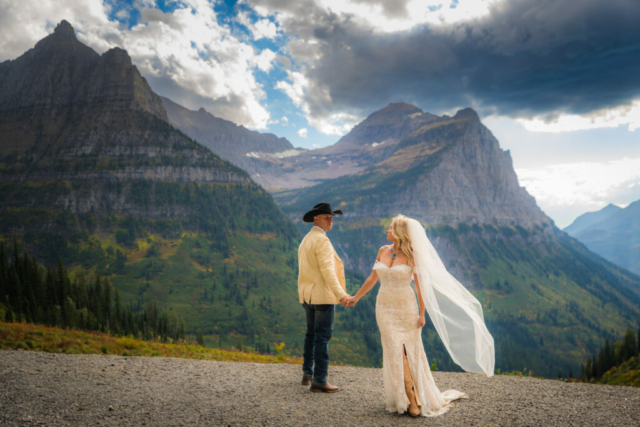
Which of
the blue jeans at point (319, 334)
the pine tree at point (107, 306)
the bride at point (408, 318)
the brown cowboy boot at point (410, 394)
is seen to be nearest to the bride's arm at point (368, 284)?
the bride at point (408, 318)

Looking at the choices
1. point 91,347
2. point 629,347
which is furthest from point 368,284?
point 629,347

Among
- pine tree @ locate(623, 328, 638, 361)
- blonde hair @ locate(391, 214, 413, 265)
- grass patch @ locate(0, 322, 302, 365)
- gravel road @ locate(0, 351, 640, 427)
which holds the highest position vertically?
blonde hair @ locate(391, 214, 413, 265)

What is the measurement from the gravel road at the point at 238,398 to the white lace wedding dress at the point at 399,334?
1.74 ft

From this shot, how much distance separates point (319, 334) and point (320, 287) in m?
1.16

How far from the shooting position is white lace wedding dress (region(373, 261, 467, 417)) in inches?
310

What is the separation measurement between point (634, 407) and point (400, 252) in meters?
6.80

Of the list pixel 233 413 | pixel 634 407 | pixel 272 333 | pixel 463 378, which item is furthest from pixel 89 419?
pixel 272 333

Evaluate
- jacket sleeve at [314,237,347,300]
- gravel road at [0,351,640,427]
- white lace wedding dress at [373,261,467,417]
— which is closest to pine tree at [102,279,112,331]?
gravel road at [0,351,640,427]

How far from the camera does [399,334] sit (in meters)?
8.01

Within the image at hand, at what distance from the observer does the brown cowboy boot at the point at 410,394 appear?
7586 mm

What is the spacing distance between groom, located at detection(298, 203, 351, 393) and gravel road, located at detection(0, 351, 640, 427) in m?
0.97

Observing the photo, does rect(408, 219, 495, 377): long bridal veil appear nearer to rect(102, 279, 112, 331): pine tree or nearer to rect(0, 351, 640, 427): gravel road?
rect(0, 351, 640, 427): gravel road

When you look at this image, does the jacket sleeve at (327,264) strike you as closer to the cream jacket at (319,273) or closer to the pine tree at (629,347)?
the cream jacket at (319,273)

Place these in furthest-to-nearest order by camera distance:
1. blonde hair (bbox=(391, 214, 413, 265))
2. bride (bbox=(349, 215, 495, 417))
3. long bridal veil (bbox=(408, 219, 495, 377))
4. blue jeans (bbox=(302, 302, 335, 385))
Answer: blue jeans (bbox=(302, 302, 335, 385)) < long bridal veil (bbox=(408, 219, 495, 377)) < blonde hair (bbox=(391, 214, 413, 265)) < bride (bbox=(349, 215, 495, 417))
